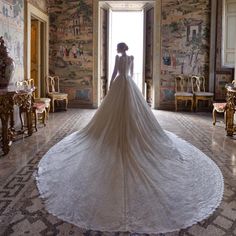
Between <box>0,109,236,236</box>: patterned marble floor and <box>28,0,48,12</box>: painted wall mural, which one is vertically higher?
<box>28,0,48,12</box>: painted wall mural

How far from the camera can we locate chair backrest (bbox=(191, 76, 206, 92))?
11.0 m

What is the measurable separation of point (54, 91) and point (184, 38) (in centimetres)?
471

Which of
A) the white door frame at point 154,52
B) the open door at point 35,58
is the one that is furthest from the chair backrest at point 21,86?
the white door frame at point 154,52

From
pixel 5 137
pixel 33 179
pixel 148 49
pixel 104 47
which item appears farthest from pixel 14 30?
pixel 148 49

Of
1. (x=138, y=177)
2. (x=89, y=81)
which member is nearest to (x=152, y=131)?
(x=138, y=177)

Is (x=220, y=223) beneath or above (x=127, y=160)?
beneath

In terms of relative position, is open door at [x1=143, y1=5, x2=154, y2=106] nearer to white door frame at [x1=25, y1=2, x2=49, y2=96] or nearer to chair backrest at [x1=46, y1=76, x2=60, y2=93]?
chair backrest at [x1=46, y1=76, x2=60, y2=93]

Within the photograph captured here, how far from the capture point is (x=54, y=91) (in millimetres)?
10859

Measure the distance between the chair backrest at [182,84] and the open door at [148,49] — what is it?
3.30 ft

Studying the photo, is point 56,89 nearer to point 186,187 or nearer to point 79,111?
point 79,111

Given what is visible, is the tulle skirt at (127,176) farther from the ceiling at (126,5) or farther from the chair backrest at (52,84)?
the ceiling at (126,5)

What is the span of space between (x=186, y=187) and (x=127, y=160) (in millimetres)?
863

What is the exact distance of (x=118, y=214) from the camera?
293 cm

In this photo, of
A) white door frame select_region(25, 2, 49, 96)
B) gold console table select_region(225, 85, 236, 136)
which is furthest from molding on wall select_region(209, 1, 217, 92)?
white door frame select_region(25, 2, 49, 96)
